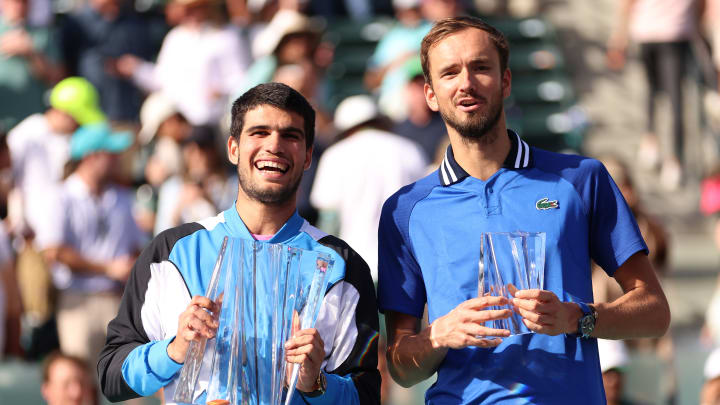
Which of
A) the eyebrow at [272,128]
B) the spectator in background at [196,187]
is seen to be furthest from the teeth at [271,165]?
the spectator in background at [196,187]

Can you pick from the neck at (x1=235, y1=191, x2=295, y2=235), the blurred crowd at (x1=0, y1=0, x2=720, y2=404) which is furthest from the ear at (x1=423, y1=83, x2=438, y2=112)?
the blurred crowd at (x1=0, y1=0, x2=720, y2=404)

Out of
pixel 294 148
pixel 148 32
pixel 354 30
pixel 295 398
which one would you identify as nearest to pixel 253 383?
pixel 295 398

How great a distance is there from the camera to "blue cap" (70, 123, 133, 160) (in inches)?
291

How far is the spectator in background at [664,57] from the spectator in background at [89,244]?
15.6 feet

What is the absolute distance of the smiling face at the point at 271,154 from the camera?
11.5ft

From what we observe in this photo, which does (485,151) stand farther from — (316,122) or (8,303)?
(316,122)

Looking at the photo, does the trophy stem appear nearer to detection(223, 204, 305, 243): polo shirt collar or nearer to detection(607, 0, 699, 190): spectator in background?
detection(223, 204, 305, 243): polo shirt collar

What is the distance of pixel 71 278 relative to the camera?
7234mm

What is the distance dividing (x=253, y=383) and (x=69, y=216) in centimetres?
434

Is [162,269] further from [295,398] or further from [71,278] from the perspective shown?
[71,278]

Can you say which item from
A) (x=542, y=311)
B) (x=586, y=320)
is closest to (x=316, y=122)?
(x=586, y=320)

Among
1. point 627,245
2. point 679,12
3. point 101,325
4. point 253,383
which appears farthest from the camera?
point 679,12

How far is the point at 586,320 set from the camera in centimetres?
327

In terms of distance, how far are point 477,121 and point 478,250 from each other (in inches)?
15.4
